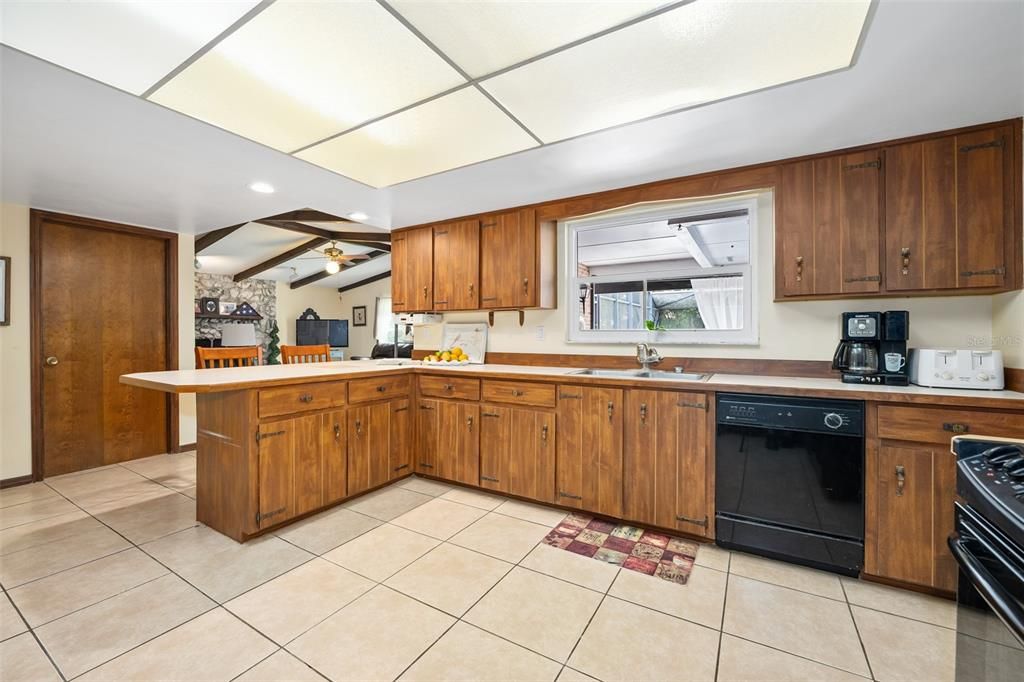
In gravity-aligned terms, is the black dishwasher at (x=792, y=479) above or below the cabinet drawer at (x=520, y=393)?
below

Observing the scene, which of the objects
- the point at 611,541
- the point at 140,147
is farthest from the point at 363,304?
the point at 611,541

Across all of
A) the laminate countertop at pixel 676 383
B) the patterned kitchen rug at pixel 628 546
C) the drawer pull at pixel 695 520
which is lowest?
the patterned kitchen rug at pixel 628 546

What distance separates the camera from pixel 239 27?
149 cm

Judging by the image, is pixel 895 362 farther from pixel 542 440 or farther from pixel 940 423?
pixel 542 440

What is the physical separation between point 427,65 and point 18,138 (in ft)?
7.74

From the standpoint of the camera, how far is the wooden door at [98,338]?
11.5ft

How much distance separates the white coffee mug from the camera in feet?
7.19

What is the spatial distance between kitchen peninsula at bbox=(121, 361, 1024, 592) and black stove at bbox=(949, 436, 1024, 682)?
41.5 inches

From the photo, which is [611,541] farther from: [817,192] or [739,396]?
[817,192]

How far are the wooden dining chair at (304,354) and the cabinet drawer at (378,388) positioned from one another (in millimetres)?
1217

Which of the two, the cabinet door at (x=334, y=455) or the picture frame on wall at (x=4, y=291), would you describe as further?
the picture frame on wall at (x=4, y=291)

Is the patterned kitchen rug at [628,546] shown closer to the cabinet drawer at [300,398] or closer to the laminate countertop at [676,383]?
the laminate countertop at [676,383]

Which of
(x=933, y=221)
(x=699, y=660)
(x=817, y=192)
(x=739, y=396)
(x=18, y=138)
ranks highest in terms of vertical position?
(x=18, y=138)

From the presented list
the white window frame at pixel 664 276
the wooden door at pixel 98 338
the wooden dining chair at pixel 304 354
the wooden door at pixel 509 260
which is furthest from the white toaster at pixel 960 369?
the wooden door at pixel 98 338
